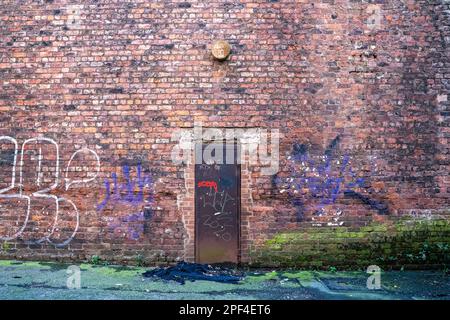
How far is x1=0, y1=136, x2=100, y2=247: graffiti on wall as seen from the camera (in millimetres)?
6141

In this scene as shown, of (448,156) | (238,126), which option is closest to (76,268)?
(238,126)

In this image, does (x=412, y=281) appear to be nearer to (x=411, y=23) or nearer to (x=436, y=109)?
(x=436, y=109)

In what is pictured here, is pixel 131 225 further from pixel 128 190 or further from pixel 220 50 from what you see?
pixel 220 50

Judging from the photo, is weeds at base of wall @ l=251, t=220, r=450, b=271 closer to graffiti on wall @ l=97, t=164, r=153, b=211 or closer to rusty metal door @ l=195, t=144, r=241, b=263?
rusty metal door @ l=195, t=144, r=241, b=263

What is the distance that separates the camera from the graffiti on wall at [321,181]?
240 inches

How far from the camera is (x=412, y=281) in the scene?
5.47 metres

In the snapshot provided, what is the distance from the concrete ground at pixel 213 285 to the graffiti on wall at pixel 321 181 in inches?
41.4

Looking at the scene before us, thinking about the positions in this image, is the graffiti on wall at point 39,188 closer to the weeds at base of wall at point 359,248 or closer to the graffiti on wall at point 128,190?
the graffiti on wall at point 128,190

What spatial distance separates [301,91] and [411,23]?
2.20 m

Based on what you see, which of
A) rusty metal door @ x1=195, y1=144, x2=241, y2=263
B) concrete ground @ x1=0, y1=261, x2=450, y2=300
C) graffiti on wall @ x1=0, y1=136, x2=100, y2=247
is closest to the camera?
concrete ground @ x1=0, y1=261, x2=450, y2=300

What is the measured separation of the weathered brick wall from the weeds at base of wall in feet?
0.48

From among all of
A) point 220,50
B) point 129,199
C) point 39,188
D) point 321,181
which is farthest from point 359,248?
point 39,188

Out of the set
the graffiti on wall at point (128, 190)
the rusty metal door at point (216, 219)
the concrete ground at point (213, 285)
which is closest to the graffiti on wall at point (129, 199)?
the graffiti on wall at point (128, 190)

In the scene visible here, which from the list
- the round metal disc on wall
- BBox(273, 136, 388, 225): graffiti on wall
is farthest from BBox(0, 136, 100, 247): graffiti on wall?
BBox(273, 136, 388, 225): graffiti on wall
